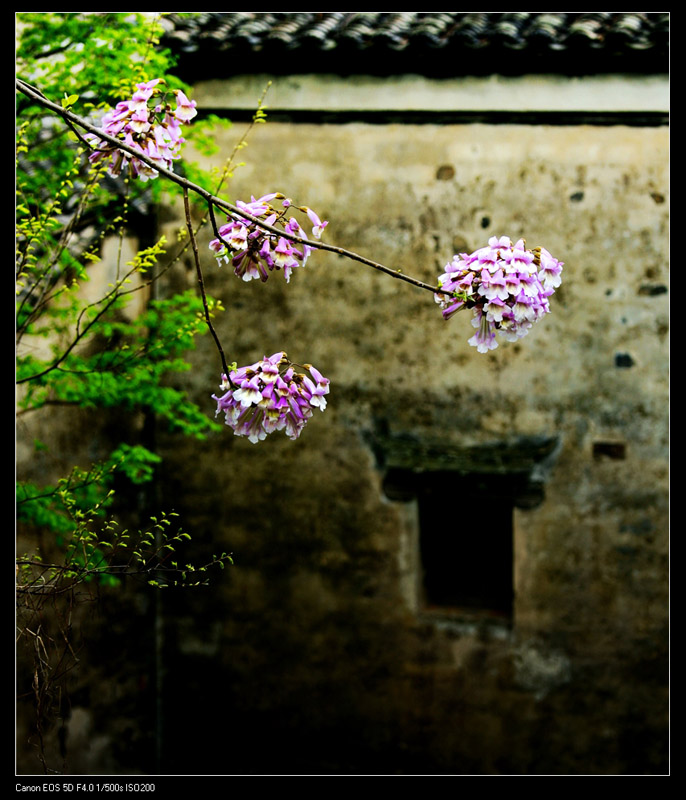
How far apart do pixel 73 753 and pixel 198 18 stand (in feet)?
16.8

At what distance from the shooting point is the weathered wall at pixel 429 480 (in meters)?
5.02

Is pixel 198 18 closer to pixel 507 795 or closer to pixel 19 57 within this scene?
pixel 19 57

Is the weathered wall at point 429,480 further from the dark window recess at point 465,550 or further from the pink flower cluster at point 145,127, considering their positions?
the pink flower cluster at point 145,127

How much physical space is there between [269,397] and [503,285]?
2.35ft

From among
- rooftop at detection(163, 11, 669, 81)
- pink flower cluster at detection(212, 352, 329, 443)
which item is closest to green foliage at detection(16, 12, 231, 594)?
rooftop at detection(163, 11, 669, 81)

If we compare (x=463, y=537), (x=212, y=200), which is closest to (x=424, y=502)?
(x=463, y=537)

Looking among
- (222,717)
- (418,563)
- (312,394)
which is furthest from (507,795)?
(312,394)

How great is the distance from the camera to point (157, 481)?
5359 millimetres

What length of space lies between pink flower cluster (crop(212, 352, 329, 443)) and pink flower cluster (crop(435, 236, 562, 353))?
457mm

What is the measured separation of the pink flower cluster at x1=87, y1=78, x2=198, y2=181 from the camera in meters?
2.28

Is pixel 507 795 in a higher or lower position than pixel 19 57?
lower

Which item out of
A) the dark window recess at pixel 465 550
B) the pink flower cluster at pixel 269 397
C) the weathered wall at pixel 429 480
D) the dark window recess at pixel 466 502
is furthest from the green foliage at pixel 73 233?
the dark window recess at pixel 465 550

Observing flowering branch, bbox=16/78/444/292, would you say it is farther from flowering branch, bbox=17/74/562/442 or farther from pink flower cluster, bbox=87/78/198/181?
pink flower cluster, bbox=87/78/198/181

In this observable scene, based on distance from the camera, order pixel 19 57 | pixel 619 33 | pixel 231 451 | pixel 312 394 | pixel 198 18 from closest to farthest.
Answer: pixel 312 394
pixel 19 57
pixel 619 33
pixel 198 18
pixel 231 451
